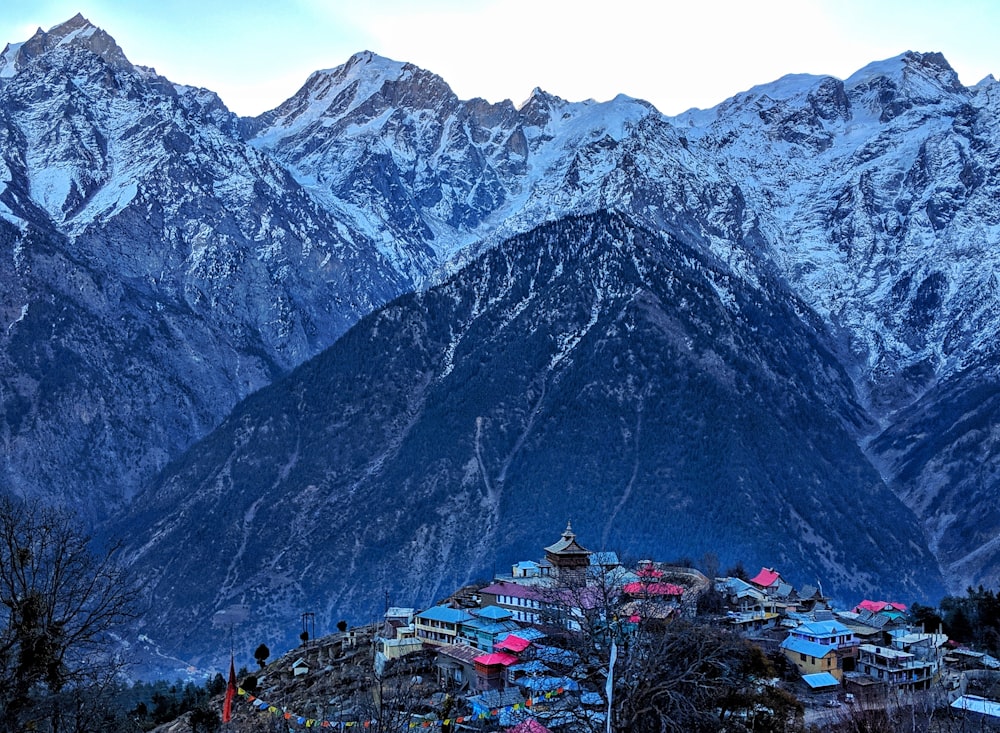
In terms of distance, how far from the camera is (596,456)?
16350 centimetres

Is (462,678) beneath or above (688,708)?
above

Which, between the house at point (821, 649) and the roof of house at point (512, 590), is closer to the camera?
the house at point (821, 649)

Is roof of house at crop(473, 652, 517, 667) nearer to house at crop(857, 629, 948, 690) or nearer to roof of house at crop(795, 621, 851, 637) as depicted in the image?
roof of house at crop(795, 621, 851, 637)

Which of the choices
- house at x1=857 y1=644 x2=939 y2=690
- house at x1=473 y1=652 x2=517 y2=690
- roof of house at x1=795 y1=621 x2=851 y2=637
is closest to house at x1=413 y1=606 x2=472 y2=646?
house at x1=473 y1=652 x2=517 y2=690

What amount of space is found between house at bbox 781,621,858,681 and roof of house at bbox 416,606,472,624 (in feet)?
59.4

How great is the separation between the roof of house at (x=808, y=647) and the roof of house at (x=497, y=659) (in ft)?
50.0

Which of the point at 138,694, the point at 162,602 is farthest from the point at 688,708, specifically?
the point at 162,602

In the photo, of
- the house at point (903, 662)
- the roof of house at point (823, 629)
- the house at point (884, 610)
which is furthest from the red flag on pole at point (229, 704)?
the house at point (884, 610)

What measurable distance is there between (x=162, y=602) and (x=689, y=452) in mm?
78415

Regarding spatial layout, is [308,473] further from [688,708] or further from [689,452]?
[688,708]

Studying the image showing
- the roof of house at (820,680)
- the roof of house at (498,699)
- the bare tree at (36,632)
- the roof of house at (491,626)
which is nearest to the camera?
the bare tree at (36,632)

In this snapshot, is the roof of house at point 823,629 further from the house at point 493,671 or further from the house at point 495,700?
the house at point 495,700

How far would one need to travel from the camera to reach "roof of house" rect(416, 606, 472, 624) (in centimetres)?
6581

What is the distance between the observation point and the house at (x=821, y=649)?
58.2 m
